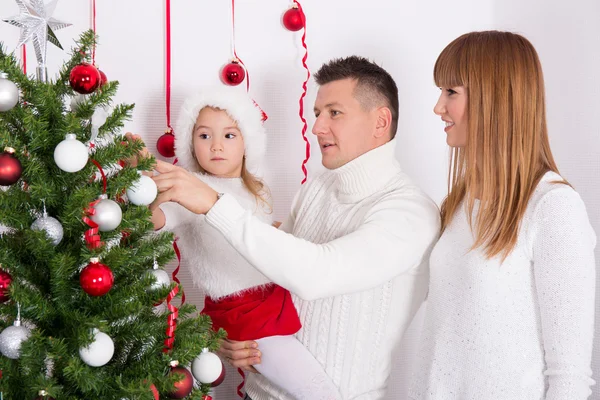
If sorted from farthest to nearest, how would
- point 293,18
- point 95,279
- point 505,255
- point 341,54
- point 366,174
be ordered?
point 341,54 → point 293,18 → point 366,174 → point 505,255 → point 95,279

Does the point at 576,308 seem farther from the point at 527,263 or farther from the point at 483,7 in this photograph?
the point at 483,7

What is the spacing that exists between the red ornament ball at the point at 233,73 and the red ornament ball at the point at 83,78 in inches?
37.3

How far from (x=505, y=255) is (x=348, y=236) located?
368mm

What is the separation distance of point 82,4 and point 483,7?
1.40 meters

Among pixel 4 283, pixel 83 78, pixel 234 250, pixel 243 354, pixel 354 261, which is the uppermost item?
pixel 83 78

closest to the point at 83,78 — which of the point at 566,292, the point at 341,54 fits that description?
the point at 566,292

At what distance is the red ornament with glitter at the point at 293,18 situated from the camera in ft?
7.06

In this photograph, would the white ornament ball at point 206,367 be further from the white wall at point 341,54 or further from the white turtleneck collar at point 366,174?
the white wall at point 341,54

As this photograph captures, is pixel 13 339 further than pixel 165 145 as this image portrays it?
No

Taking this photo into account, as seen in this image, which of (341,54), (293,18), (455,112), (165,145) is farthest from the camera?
(341,54)

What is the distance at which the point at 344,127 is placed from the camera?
1.84 m

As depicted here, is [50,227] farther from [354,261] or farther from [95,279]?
[354,261]

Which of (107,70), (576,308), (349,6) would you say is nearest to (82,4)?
(107,70)

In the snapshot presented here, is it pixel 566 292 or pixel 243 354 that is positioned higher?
pixel 566 292
